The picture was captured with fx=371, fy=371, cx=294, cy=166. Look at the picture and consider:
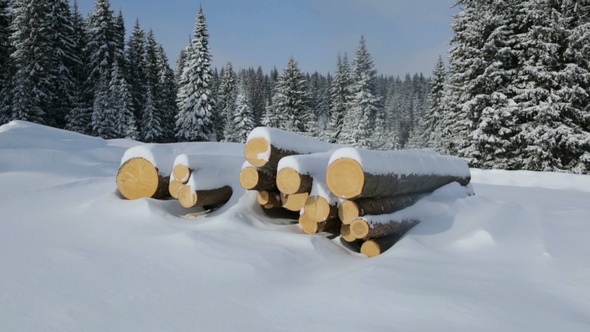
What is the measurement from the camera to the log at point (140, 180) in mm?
5461

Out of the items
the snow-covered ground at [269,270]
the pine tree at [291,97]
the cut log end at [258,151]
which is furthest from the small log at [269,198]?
the pine tree at [291,97]

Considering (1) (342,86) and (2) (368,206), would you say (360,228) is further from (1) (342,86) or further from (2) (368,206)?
(1) (342,86)

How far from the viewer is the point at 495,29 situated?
17.0m

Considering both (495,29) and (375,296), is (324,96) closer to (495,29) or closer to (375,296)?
(495,29)

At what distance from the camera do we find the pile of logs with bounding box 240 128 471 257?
168 inches

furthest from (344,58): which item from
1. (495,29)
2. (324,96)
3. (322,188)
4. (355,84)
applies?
(322,188)

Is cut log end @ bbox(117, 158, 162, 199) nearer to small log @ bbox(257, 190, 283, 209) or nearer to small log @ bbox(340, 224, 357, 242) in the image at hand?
small log @ bbox(257, 190, 283, 209)

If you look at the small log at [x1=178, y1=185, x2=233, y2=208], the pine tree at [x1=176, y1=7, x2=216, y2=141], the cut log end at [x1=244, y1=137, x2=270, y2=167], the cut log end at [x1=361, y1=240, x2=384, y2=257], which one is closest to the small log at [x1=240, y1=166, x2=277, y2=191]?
the cut log end at [x1=244, y1=137, x2=270, y2=167]

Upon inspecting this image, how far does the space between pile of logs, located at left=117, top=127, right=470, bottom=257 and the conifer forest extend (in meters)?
12.5

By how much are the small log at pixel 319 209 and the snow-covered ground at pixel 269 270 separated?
0.91 feet

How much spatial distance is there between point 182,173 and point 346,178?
239 cm

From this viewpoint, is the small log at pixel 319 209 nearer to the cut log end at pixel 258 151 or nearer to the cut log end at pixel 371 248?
the cut log end at pixel 371 248

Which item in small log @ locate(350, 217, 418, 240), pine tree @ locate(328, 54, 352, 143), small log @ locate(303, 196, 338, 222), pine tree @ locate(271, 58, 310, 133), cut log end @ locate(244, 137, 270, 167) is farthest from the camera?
pine tree @ locate(328, 54, 352, 143)

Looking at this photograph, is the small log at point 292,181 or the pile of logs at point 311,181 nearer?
the pile of logs at point 311,181
